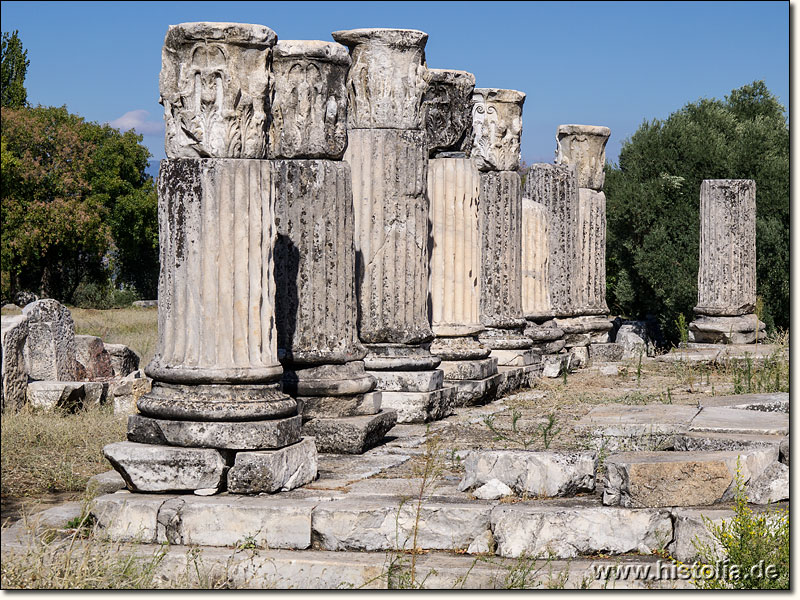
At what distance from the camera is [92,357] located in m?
14.1

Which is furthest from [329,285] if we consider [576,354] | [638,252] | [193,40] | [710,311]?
[638,252]

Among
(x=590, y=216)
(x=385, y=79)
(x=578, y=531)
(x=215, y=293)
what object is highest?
(x=385, y=79)

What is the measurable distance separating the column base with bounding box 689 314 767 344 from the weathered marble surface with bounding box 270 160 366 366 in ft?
35.9

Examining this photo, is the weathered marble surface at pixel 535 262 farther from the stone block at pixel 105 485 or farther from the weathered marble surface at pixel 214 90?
the stone block at pixel 105 485

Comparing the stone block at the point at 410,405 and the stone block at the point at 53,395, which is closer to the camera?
the stone block at the point at 410,405

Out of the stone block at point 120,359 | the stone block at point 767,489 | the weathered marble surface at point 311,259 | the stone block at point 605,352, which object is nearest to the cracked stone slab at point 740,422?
the stone block at point 767,489

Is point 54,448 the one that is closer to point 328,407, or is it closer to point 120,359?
point 328,407

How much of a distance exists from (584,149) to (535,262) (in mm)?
3169

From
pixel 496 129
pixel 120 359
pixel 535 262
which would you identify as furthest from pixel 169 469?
pixel 535 262

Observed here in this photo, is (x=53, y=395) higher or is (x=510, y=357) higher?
(x=510, y=357)

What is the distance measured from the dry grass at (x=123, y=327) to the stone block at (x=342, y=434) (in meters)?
9.68

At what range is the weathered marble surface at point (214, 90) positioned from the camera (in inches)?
273

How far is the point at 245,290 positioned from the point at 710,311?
1291cm

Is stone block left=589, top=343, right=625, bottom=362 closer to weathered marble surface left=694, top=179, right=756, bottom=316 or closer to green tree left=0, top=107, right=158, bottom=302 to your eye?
weathered marble surface left=694, top=179, right=756, bottom=316
